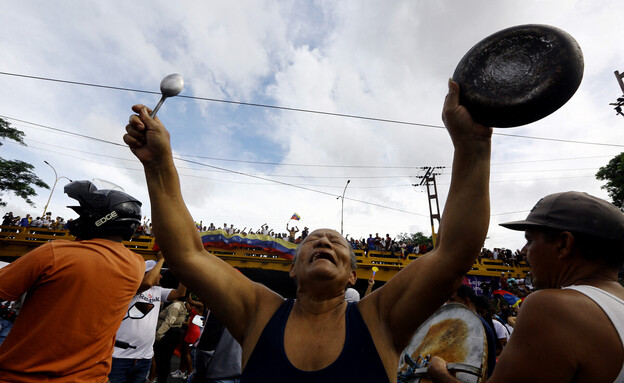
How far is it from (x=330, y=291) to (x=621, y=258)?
1.50 m

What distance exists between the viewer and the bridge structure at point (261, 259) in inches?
651

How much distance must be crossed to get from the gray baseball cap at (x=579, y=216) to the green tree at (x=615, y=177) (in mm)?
40481

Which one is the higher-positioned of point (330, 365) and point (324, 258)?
point (324, 258)

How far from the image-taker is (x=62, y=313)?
181 centimetres

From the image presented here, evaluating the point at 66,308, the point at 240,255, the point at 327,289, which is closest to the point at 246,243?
the point at 240,255

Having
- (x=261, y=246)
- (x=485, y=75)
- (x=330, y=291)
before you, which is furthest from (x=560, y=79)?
(x=261, y=246)

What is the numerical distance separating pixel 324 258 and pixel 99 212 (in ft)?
5.95

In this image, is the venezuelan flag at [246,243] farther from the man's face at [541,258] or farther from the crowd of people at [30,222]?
the man's face at [541,258]

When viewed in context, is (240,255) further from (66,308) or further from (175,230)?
(175,230)

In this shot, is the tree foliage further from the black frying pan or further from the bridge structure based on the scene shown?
the black frying pan

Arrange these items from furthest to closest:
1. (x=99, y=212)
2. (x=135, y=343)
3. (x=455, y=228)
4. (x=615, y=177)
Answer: (x=615, y=177) < (x=135, y=343) < (x=99, y=212) < (x=455, y=228)

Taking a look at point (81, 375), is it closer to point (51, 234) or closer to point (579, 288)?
point (579, 288)

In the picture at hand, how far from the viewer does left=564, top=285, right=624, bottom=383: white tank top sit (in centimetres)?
125

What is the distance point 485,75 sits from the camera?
1248mm
